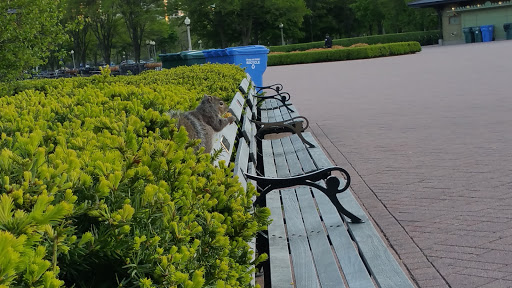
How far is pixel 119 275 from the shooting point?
5.41ft

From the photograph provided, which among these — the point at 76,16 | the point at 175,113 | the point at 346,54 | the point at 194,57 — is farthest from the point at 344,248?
the point at 76,16

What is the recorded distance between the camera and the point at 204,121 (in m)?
3.80

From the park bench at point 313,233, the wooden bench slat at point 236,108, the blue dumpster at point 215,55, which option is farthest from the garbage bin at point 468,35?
the park bench at point 313,233

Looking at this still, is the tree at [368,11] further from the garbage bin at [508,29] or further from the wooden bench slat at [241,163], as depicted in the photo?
the wooden bench slat at [241,163]

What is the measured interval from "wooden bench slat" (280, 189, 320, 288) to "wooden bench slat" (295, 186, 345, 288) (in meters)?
0.03

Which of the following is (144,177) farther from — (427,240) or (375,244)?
(427,240)

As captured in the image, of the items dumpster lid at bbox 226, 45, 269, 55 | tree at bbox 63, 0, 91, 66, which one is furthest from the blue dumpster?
tree at bbox 63, 0, 91, 66

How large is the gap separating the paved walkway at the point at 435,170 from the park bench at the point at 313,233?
572mm

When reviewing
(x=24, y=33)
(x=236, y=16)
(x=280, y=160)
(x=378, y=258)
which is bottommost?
(x=378, y=258)

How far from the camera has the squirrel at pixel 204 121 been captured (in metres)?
3.64

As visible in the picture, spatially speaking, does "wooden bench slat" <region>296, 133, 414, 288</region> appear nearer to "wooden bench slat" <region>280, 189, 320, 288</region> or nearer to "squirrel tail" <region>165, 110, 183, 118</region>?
"wooden bench slat" <region>280, 189, 320, 288</region>

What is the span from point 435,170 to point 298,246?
3.52m

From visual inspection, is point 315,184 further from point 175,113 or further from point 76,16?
point 76,16

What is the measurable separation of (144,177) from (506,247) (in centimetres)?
315
